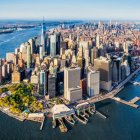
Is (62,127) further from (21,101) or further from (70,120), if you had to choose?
(21,101)

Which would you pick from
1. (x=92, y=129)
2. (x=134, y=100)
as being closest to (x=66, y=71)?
(x=134, y=100)

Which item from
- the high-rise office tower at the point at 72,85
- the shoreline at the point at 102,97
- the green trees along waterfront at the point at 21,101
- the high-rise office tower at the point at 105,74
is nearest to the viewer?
the shoreline at the point at 102,97

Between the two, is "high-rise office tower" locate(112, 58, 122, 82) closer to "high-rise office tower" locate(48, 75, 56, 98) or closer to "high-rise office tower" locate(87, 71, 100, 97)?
"high-rise office tower" locate(87, 71, 100, 97)

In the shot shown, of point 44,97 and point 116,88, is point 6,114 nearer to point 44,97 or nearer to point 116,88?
point 44,97

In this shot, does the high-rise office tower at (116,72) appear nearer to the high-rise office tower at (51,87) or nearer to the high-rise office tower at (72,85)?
the high-rise office tower at (72,85)

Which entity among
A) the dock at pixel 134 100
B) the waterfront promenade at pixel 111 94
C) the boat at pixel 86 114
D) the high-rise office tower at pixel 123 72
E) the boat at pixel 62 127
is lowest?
the boat at pixel 62 127

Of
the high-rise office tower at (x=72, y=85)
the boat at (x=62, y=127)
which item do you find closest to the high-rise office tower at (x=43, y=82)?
the high-rise office tower at (x=72, y=85)
